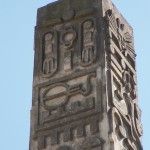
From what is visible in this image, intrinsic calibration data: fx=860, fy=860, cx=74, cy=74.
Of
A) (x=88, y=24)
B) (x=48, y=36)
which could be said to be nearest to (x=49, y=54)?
(x=48, y=36)

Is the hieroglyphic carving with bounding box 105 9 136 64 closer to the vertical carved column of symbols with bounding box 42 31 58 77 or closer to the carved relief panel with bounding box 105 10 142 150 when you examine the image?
the carved relief panel with bounding box 105 10 142 150

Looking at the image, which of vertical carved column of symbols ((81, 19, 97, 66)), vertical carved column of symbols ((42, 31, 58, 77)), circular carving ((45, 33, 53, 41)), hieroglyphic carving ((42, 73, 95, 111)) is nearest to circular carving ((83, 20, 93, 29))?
vertical carved column of symbols ((81, 19, 97, 66))

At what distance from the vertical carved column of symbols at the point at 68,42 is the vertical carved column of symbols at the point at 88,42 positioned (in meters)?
0.28

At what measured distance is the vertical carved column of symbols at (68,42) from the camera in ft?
71.7

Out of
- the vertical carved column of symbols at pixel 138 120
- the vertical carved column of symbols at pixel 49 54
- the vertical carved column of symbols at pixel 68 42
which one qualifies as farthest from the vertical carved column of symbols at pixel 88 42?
the vertical carved column of symbols at pixel 138 120

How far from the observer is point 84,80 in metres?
21.4

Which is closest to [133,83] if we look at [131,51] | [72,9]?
[131,51]

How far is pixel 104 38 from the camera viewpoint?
2192cm

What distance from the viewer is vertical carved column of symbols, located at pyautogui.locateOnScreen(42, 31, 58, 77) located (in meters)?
22.1

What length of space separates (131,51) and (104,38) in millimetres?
1566

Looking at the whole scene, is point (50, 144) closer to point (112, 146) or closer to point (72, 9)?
point (112, 146)

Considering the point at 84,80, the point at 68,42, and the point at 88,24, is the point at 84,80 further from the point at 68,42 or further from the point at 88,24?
the point at 88,24

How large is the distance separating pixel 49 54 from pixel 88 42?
1135mm

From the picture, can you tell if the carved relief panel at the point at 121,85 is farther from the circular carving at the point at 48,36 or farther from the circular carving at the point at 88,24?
the circular carving at the point at 48,36
